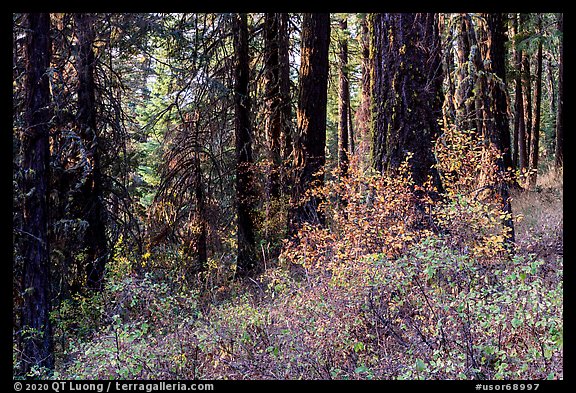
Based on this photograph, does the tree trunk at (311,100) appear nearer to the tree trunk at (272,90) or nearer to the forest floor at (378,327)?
the tree trunk at (272,90)

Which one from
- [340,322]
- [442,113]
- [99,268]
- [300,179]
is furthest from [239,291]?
[442,113]

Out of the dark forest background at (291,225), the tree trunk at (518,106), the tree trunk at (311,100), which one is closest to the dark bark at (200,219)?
the dark forest background at (291,225)

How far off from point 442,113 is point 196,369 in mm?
4992

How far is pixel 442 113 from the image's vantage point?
290 inches

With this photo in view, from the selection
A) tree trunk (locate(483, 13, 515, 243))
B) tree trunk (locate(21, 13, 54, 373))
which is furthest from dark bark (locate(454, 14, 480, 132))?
tree trunk (locate(21, 13, 54, 373))

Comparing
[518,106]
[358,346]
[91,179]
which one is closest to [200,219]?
[91,179]

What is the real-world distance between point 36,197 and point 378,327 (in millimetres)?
5573

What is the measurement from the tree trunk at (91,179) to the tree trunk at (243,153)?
3.08 m

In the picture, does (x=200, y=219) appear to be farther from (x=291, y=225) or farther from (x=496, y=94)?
(x=496, y=94)

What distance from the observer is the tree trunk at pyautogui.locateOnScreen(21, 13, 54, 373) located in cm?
753

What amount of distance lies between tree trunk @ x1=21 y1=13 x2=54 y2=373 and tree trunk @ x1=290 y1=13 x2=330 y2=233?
490 centimetres

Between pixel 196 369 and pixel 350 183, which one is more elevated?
pixel 350 183

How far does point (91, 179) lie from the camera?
10812 millimetres
